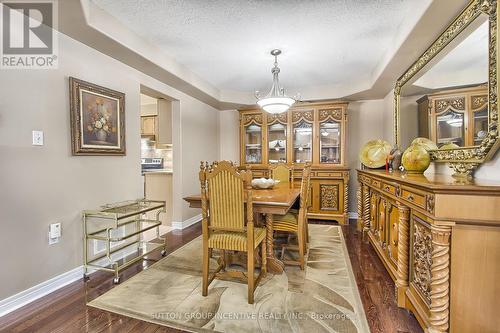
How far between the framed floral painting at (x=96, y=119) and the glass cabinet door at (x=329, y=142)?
3.19m

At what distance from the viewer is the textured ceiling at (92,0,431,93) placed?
6.57ft

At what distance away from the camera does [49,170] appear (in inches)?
79.4

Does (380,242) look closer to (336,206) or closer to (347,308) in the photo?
(347,308)

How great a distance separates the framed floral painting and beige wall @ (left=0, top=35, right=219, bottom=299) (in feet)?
0.21

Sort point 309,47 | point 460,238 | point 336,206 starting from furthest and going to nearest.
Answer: point 336,206
point 309,47
point 460,238

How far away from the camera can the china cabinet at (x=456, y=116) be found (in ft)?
5.53

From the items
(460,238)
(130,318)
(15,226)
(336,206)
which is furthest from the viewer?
(336,206)

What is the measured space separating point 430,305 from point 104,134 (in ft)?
9.97

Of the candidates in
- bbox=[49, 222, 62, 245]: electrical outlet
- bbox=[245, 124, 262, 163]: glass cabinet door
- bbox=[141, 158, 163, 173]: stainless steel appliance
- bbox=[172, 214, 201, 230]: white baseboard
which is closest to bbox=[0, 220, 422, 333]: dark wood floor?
bbox=[49, 222, 62, 245]: electrical outlet

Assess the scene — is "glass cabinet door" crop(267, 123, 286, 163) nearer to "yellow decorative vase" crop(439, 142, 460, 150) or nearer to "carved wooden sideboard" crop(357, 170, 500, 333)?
"yellow decorative vase" crop(439, 142, 460, 150)

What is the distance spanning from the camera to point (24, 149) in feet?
6.05

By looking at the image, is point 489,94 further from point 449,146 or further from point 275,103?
point 275,103

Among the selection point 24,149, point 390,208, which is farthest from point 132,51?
point 390,208

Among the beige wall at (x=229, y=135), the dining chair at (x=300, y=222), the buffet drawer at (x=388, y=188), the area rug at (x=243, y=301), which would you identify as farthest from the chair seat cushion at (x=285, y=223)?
the beige wall at (x=229, y=135)
